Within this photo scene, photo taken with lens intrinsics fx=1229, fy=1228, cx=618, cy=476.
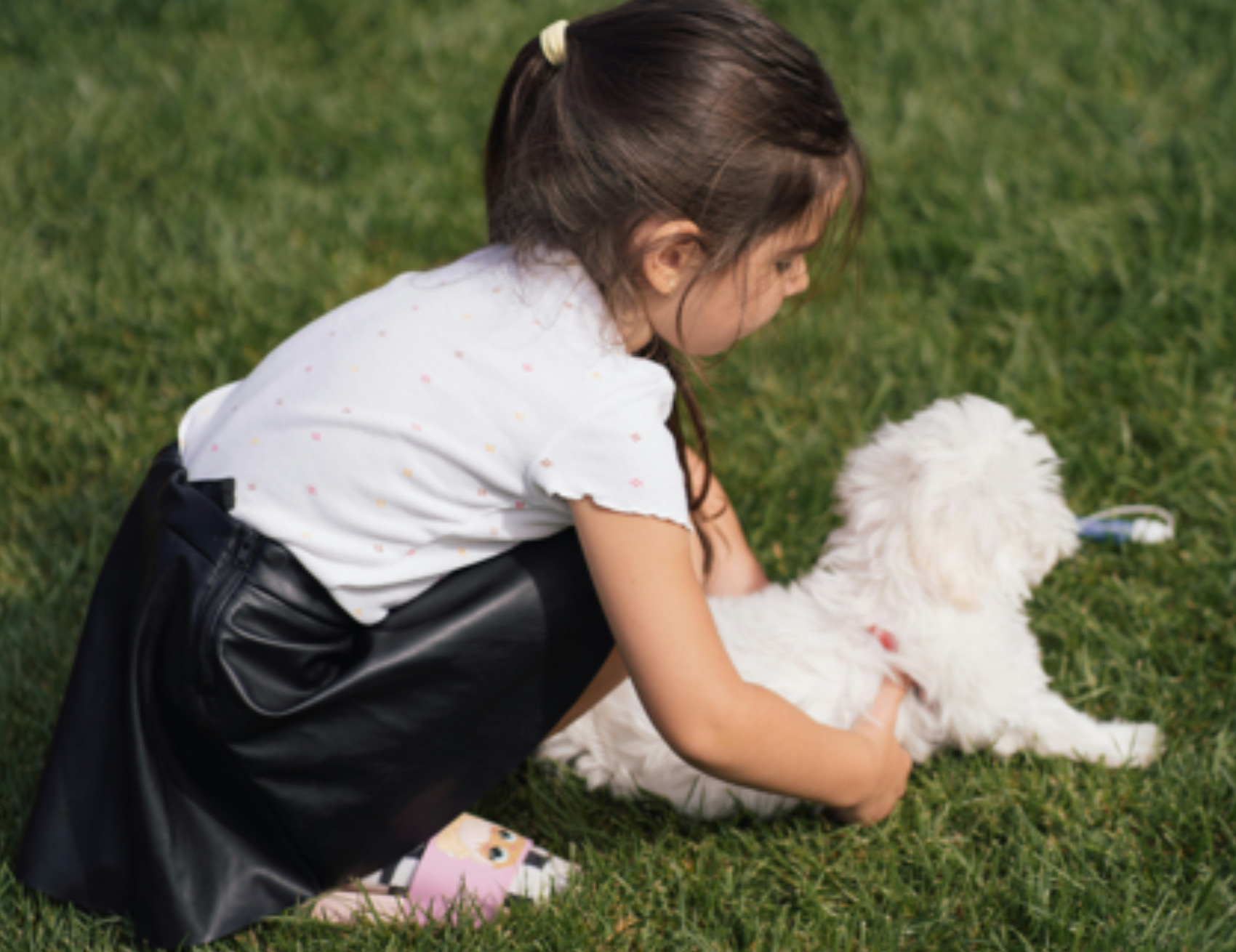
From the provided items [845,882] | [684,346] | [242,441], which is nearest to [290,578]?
[242,441]

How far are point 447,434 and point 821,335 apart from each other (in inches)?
61.3

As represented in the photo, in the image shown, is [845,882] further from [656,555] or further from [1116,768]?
[656,555]

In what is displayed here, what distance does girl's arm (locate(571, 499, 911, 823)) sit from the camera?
1.50 meters

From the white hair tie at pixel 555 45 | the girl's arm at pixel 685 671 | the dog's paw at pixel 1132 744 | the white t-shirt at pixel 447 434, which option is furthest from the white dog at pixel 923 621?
the white hair tie at pixel 555 45

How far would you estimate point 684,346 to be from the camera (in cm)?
164

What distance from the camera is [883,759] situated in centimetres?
181

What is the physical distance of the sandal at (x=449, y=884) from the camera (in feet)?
5.75

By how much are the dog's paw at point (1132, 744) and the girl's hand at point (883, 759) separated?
0.33 m

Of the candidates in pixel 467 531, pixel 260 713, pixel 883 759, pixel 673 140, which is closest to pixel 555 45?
pixel 673 140

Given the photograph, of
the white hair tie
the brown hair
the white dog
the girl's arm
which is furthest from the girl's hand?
the white hair tie

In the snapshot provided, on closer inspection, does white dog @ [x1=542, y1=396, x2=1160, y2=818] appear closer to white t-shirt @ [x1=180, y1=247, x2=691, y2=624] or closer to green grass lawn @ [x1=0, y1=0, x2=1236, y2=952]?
green grass lawn @ [x1=0, y1=0, x2=1236, y2=952]

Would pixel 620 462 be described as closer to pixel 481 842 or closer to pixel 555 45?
pixel 555 45

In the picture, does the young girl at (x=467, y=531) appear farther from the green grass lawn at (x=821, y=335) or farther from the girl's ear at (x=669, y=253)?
the green grass lawn at (x=821, y=335)

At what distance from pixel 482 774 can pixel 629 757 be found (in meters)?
0.28
